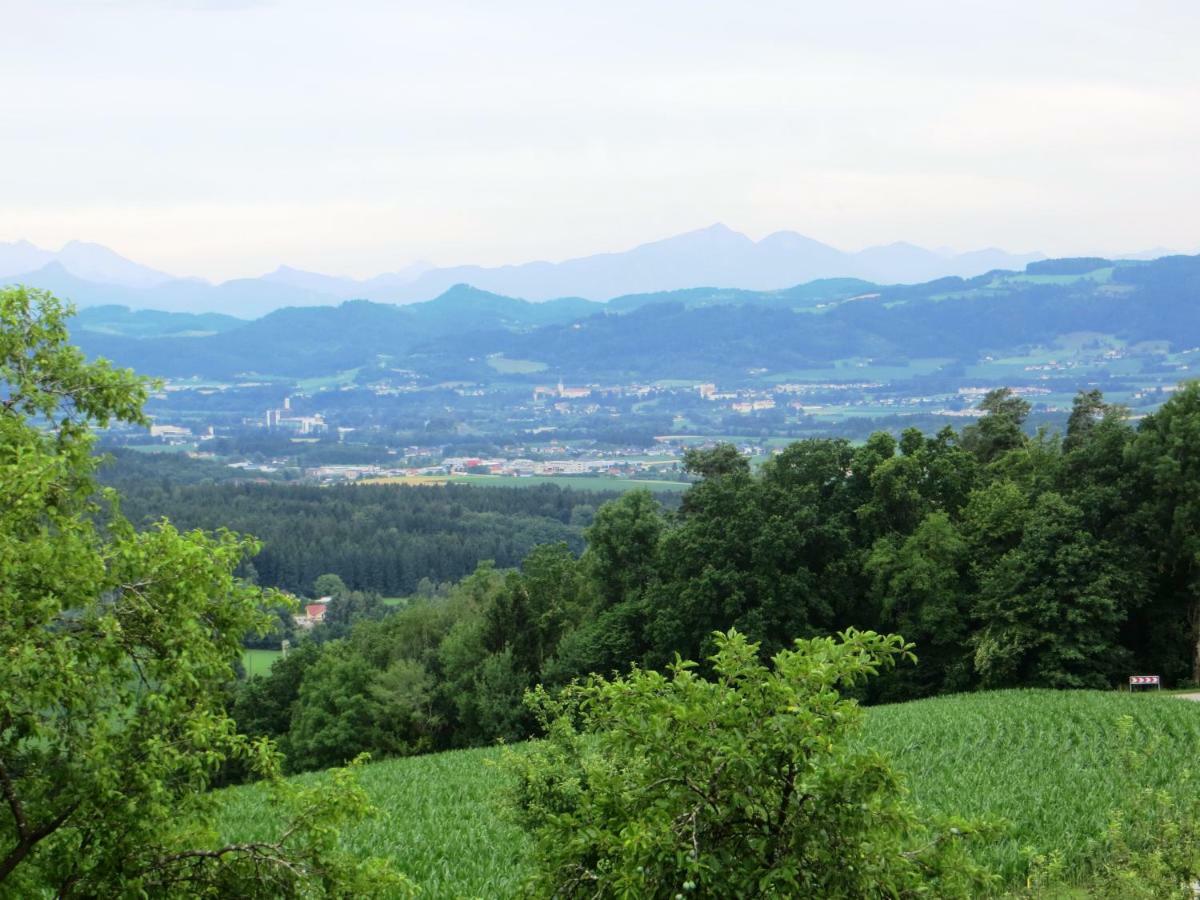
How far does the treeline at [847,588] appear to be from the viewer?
38656 millimetres

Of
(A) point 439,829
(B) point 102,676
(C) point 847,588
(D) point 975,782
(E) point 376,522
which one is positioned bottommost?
(E) point 376,522

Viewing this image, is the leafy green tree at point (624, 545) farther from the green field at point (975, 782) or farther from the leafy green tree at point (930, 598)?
the green field at point (975, 782)

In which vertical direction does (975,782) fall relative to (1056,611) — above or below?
below

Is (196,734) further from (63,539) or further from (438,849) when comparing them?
(438,849)

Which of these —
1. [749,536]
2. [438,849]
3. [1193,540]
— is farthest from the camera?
[749,536]

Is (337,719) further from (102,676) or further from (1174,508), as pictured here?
(102,676)

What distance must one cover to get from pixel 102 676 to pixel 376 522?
137003 mm

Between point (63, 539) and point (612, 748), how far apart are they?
437 centimetres

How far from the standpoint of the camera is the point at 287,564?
124 m

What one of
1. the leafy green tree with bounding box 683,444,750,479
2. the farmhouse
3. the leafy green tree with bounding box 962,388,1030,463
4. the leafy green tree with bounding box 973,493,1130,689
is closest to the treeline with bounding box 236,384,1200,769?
the leafy green tree with bounding box 973,493,1130,689

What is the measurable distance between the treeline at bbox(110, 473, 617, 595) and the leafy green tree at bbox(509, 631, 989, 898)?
9775 centimetres

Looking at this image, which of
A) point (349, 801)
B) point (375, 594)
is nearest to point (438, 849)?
point (349, 801)

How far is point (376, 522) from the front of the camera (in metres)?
144

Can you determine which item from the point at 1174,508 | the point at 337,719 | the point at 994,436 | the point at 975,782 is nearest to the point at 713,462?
the point at 994,436
